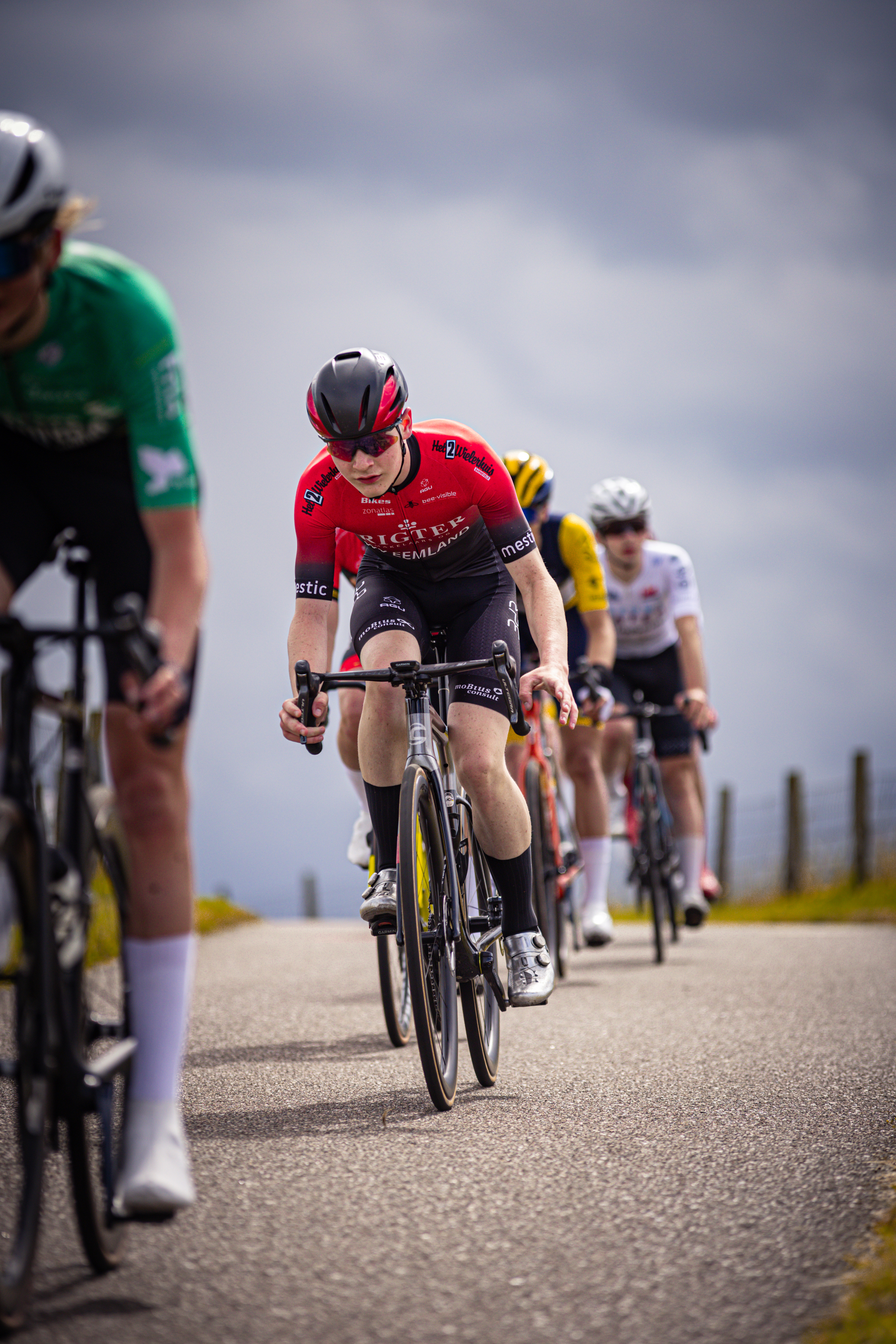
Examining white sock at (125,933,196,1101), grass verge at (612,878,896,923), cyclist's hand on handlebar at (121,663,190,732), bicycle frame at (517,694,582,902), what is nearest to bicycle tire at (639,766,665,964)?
bicycle frame at (517,694,582,902)

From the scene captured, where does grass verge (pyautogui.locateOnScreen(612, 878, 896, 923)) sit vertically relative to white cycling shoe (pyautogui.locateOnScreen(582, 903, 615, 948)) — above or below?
below

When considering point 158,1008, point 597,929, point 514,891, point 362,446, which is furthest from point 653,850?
point 158,1008

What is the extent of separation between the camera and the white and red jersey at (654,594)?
9.61 meters

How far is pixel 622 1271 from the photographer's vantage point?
2.71 metres

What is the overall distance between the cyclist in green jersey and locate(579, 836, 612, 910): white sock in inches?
242

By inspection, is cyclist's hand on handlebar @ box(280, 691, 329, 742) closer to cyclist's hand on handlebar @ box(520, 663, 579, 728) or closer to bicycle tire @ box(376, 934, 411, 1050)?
cyclist's hand on handlebar @ box(520, 663, 579, 728)

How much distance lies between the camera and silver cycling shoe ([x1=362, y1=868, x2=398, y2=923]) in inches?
171

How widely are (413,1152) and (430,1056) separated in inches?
15.7

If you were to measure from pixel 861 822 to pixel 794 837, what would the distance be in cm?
150

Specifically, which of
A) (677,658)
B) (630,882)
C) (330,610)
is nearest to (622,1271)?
(330,610)

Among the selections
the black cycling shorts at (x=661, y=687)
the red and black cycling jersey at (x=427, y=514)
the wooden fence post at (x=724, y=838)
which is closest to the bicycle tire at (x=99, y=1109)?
the red and black cycling jersey at (x=427, y=514)

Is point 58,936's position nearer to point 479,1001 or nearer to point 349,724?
point 479,1001

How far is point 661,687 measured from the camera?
1017 centimetres

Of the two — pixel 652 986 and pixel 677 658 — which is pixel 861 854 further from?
pixel 652 986
